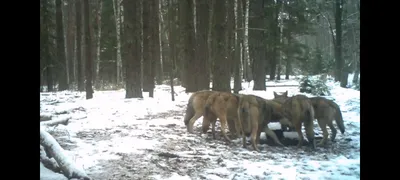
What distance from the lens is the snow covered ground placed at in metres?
2.58

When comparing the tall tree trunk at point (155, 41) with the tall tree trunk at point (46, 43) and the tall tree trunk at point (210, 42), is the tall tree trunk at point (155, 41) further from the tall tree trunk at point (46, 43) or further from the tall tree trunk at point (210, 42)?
the tall tree trunk at point (46, 43)

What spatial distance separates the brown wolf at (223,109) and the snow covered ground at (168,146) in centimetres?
9

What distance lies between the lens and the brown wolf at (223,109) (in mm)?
2748

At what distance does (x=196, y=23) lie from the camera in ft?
9.25

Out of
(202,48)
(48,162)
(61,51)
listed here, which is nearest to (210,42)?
(202,48)

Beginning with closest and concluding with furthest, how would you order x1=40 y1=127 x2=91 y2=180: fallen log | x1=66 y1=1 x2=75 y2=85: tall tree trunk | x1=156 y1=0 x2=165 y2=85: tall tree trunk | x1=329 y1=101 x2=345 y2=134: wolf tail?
x1=40 y1=127 x2=91 y2=180: fallen log < x1=329 y1=101 x2=345 y2=134: wolf tail < x1=156 y1=0 x2=165 y2=85: tall tree trunk < x1=66 y1=1 x2=75 y2=85: tall tree trunk

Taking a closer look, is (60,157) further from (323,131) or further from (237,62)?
(323,131)

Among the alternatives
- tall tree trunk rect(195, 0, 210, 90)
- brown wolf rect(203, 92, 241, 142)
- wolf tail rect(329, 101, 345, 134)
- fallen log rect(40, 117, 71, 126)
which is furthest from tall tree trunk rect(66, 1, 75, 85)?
wolf tail rect(329, 101, 345, 134)

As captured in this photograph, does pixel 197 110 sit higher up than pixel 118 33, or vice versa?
pixel 118 33

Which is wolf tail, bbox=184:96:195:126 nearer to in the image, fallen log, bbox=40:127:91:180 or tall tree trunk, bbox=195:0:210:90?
tall tree trunk, bbox=195:0:210:90

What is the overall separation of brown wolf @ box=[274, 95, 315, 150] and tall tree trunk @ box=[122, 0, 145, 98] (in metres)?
1.09

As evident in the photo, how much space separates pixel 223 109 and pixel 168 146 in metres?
0.47

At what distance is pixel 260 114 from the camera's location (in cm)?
275

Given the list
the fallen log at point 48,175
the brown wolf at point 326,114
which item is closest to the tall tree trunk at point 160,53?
the fallen log at point 48,175
